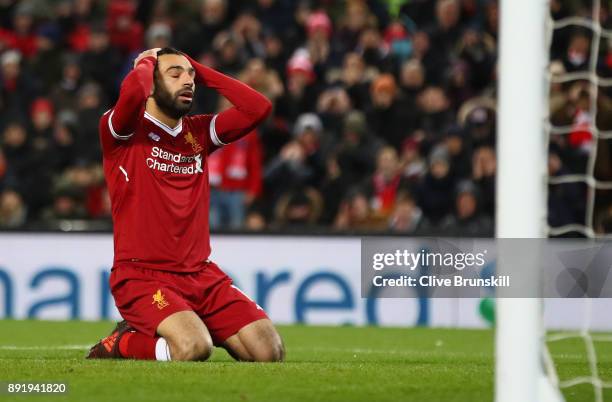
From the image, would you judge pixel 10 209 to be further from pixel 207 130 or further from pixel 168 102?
pixel 168 102

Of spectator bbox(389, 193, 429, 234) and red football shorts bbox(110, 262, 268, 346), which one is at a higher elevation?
spectator bbox(389, 193, 429, 234)

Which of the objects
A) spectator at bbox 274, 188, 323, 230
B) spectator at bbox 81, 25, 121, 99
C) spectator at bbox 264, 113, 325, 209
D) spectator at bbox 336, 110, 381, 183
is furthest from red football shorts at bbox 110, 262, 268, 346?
spectator at bbox 81, 25, 121, 99

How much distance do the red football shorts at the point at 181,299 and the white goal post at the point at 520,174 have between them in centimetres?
289

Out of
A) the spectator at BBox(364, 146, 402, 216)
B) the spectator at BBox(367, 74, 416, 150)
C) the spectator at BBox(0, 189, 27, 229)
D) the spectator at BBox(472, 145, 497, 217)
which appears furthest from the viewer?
the spectator at BBox(367, 74, 416, 150)

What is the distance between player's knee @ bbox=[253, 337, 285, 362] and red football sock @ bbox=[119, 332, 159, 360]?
650 millimetres

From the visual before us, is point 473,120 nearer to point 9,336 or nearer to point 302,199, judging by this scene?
point 302,199

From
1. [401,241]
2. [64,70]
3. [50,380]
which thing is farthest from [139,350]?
[64,70]

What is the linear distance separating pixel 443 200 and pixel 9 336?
17.1ft

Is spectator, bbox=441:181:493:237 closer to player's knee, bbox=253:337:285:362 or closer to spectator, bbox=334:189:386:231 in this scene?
spectator, bbox=334:189:386:231

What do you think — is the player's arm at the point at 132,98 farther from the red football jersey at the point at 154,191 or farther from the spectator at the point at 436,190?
the spectator at the point at 436,190

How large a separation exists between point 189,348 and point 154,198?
1004mm

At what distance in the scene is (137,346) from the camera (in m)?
7.90

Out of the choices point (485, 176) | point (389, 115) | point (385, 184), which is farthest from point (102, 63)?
point (485, 176)

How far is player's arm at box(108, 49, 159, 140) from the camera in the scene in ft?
25.1
